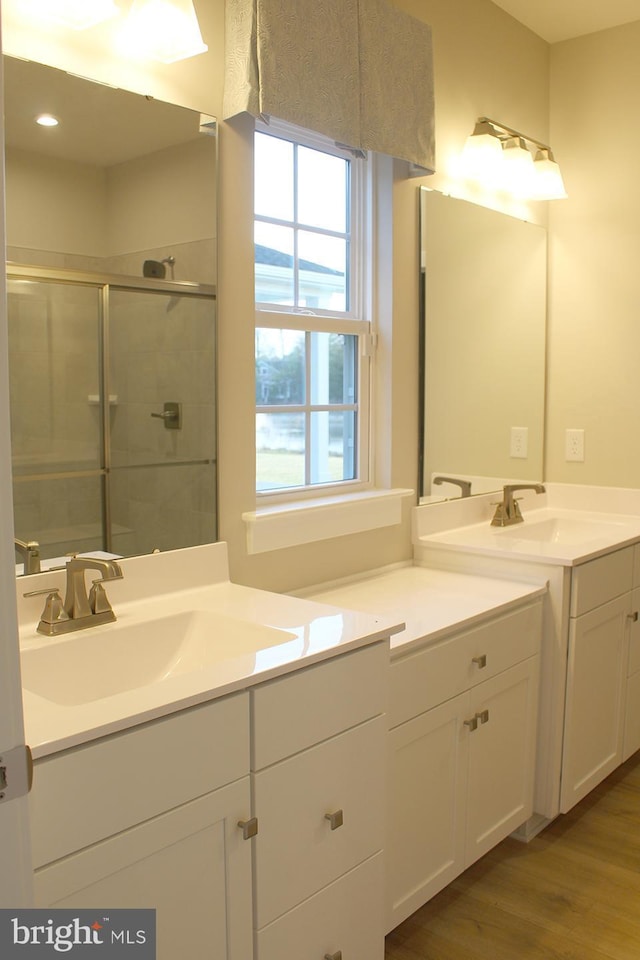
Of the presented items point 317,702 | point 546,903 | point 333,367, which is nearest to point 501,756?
point 546,903

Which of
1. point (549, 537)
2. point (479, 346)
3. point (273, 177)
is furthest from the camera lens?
point (549, 537)

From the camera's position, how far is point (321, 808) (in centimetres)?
160

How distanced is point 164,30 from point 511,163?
5.04 feet

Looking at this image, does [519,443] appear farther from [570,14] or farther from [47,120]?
[47,120]

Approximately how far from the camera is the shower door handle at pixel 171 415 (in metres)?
1.90

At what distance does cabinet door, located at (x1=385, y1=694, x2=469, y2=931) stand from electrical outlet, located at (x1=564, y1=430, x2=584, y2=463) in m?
1.48

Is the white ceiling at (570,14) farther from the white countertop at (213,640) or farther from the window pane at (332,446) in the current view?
the white countertop at (213,640)

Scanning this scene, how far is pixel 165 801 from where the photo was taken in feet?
4.29

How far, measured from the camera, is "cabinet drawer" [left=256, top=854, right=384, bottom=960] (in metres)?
1.55

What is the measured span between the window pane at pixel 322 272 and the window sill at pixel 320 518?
57cm

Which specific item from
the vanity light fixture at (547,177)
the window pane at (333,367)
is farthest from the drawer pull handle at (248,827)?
the vanity light fixture at (547,177)

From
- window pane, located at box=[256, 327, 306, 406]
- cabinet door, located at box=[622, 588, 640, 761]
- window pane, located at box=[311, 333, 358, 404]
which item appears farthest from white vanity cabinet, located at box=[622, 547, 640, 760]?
window pane, located at box=[256, 327, 306, 406]

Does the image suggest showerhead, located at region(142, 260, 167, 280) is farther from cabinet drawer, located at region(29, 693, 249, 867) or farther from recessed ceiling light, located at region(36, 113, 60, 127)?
cabinet drawer, located at region(29, 693, 249, 867)

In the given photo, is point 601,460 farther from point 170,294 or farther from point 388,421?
point 170,294
